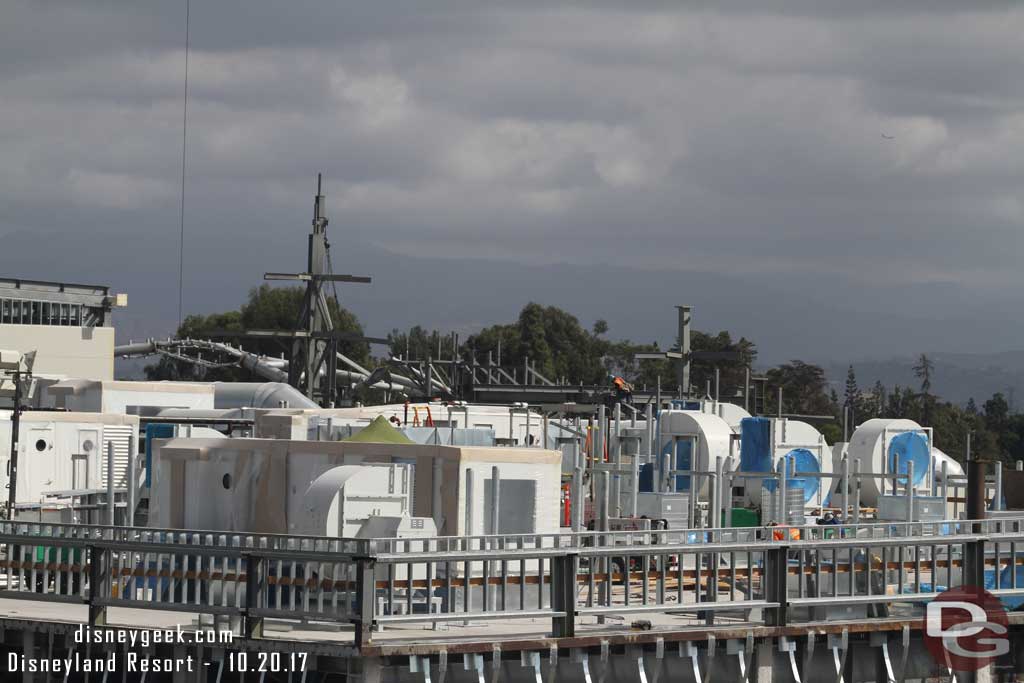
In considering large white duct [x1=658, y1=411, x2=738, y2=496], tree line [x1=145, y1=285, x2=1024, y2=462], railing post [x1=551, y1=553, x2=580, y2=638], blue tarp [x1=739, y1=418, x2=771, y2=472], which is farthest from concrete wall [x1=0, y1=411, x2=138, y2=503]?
tree line [x1=145, y1=285, x2=1024, y2=462]

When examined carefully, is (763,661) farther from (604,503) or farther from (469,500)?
(604,503)

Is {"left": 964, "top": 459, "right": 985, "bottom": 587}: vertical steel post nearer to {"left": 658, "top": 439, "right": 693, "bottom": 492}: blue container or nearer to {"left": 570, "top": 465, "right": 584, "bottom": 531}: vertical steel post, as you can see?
{"left": 570, "top": 465, "right": 584, "bottom": 531}: vertical steel post

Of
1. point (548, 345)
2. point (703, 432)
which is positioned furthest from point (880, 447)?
point (548, 345)

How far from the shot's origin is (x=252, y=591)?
775 inches

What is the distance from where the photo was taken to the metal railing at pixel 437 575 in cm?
1967

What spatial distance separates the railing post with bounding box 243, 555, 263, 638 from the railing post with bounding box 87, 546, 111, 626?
226 cm

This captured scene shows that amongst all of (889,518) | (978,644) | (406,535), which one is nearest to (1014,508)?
(889,518)

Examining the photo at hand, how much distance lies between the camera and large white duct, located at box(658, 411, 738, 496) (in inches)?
1705

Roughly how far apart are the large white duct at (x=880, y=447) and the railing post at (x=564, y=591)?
2507 cm

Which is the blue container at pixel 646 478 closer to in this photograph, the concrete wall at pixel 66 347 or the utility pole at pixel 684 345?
the utility pole at pixel 684 345

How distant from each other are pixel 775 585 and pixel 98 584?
904 cm

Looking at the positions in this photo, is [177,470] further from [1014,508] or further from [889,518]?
[1014,508]

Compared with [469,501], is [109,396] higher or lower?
higher

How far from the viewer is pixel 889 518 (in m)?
31.1
